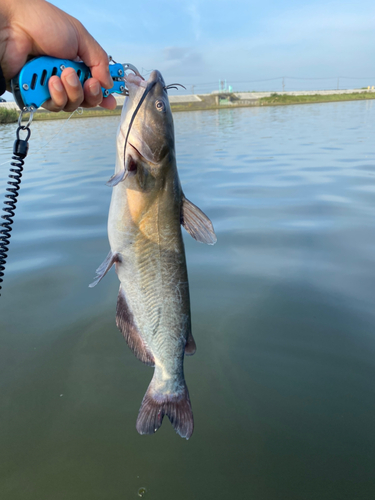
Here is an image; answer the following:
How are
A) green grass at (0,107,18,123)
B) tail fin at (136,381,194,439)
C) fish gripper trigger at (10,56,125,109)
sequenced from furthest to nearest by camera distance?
green grass at (0,107,18,123) → tail fin at (136,381,194,439) → fish gripper trigger at (10,56,125,109)

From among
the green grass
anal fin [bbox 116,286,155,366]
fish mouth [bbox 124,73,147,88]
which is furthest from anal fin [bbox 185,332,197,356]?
the green grass

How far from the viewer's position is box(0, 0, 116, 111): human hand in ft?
5.92

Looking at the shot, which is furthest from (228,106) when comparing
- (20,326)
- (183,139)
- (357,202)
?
(20,326)

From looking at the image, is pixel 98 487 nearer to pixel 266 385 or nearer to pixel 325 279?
pixel 266 385

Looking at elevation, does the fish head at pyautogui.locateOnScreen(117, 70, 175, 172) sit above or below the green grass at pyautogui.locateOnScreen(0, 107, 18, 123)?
below

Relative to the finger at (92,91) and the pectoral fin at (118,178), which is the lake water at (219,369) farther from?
the finger at (92,91)

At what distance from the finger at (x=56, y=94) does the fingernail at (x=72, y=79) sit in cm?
4

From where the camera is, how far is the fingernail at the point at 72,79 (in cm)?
186

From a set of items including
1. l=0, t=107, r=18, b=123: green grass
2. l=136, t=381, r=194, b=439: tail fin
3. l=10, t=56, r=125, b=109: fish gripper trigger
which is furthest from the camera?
l=0, t=107, r=18, b=123: green grass

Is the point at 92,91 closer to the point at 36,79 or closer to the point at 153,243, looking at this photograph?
the point at 36,79

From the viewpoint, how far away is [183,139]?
54.0 ft

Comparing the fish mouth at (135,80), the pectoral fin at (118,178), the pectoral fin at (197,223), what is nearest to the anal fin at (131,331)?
the pectoral fin at (197,223)

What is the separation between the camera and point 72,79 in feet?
6.11

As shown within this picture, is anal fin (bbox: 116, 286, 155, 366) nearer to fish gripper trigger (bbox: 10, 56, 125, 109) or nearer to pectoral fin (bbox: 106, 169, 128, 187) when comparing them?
pectoral fin (bbox: 106, 169, 128, 187)
